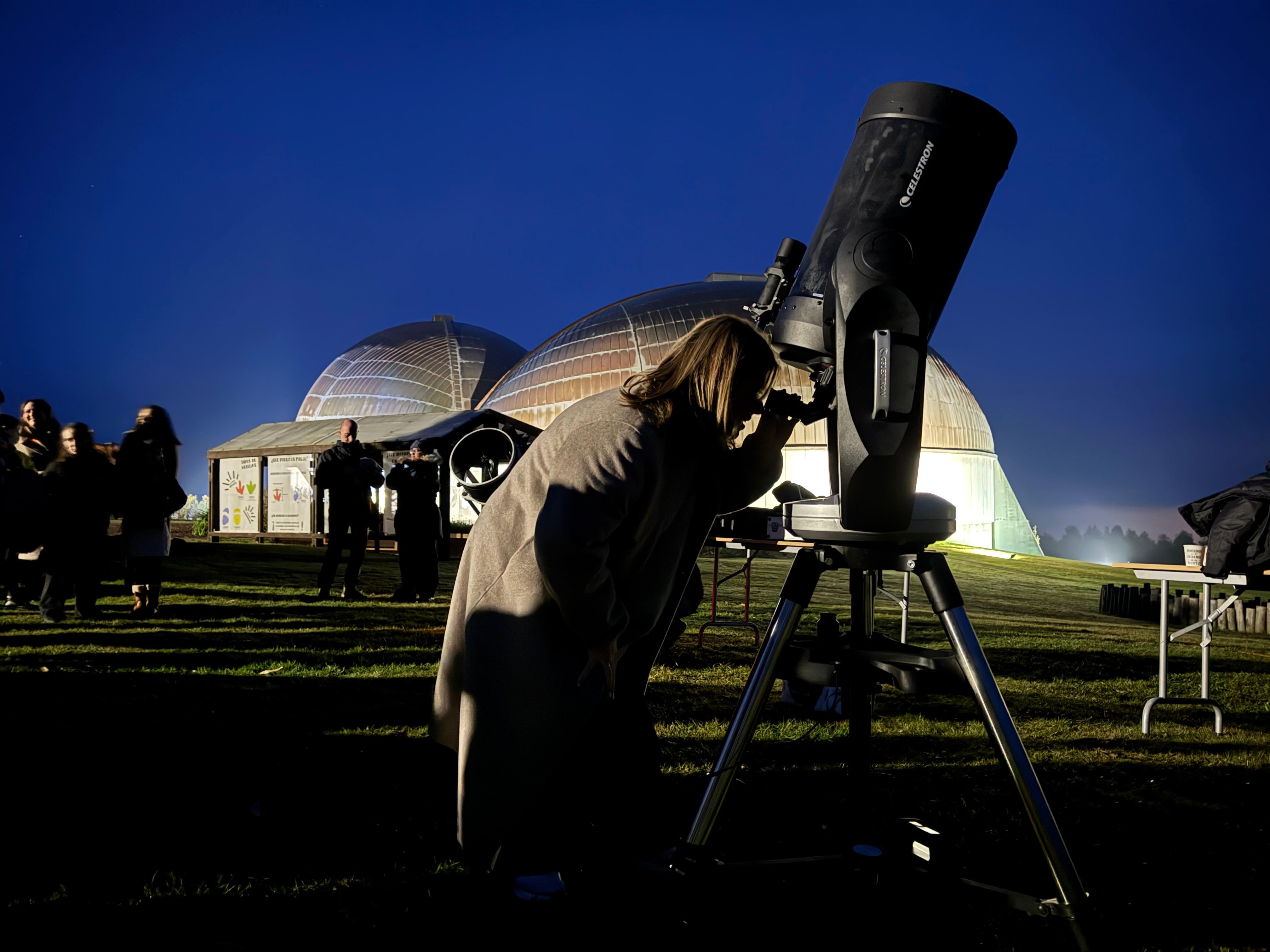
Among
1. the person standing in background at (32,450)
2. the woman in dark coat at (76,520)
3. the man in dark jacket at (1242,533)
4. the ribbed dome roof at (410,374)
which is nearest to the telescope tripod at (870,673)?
the man in dark jacket at (1242,533)

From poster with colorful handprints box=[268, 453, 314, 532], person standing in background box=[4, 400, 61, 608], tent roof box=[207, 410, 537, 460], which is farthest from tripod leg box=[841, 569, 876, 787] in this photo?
poster with colorful handprints box=[268, 453, 314, 532]

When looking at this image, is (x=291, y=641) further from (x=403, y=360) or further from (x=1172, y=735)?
(x=403, y=360)

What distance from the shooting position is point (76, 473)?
6.91 m

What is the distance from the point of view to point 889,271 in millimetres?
1886

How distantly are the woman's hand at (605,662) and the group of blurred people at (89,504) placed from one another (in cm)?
602

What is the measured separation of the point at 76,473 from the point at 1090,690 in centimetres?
818

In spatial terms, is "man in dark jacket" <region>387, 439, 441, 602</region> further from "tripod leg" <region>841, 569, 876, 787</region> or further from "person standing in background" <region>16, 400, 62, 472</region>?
"tripod leg" <region>841, 569, 876, 787</region>

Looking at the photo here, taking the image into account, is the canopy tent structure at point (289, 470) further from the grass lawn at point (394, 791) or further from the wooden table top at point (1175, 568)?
the wooden table top at point (1175, 568)

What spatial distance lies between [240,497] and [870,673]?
23239 millimetres

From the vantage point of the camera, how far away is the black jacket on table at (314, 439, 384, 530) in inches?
349

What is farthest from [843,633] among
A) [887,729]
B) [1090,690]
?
[1090,690]

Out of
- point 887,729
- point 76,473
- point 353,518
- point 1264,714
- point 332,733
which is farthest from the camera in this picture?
point 353,518

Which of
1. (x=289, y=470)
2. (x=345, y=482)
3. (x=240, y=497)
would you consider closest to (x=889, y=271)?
(x=345, y=482)

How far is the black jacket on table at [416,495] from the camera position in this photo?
30.3ft
